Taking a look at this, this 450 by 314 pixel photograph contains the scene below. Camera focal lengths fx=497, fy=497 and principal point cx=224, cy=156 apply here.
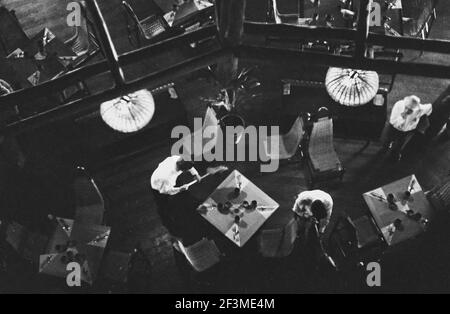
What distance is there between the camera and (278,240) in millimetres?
6324

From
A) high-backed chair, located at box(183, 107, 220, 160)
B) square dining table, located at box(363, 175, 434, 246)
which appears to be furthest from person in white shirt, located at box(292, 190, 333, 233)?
high-backed chair, located at box(183, 107, 220, 160)

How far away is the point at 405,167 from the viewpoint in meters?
7.21

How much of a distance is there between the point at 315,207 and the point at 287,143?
145 centimetres

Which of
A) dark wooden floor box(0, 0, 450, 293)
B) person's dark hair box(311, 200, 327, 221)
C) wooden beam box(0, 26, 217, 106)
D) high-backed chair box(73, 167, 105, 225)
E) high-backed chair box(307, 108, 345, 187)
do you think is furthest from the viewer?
dark wooden floor box(0, 0, 450, 293)

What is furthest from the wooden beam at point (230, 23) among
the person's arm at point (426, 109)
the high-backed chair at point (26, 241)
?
the high-backed chair at point (26, 241)

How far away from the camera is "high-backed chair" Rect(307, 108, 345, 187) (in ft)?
22.1

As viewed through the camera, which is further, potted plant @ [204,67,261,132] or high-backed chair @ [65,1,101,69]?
high-backed chair @ [65,1,101,69]

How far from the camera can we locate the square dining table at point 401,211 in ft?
19.8

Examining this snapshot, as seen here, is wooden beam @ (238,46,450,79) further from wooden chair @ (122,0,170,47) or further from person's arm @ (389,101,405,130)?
wooden chair @ (122,0,170,47)

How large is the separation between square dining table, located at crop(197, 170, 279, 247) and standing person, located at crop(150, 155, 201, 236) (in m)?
0.36

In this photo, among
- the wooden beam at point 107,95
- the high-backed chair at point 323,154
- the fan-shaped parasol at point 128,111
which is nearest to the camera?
the wooden beam at point 107,95

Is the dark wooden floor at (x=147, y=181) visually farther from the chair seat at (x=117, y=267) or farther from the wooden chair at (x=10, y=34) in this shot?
the wooden chair at (x=10, y=34)

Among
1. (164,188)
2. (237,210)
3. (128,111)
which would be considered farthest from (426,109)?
(128,111)
